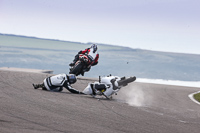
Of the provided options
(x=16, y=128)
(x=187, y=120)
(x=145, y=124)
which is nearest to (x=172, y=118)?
(x=187, y=120)

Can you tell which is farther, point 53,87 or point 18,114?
point 53,87

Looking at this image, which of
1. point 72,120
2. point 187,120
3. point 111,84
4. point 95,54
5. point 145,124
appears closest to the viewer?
point 72,120

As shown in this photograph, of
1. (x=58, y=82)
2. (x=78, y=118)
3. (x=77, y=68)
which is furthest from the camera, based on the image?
(x=77, y=68)

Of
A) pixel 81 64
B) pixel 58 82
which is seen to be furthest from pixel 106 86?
pixel 81 64

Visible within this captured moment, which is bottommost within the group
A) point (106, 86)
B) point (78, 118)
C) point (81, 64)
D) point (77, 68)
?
point (78, 118)

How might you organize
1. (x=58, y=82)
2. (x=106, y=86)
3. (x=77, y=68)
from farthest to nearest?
(x=77, y=68), (x=58, y=82), (x=106, y=86)

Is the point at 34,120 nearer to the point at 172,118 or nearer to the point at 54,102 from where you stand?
the point at 54,102

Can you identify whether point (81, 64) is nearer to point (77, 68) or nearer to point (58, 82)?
point (77, 68)

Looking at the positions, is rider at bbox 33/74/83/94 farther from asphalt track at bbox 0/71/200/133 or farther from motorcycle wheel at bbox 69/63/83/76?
asphalt track at bbox 0/71/200/133

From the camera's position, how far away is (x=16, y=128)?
5.35 m

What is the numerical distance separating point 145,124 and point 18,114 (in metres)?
3.10

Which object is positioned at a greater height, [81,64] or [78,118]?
[81,64]

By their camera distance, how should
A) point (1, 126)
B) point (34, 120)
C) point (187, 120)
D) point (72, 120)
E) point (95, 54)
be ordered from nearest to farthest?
point (1, 126) → point (34, 120) → point (72, 120) → point (187, 120) → point (95, 54)

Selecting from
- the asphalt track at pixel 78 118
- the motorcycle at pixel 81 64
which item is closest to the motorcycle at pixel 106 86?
the asphalt track at pixel 78 118
